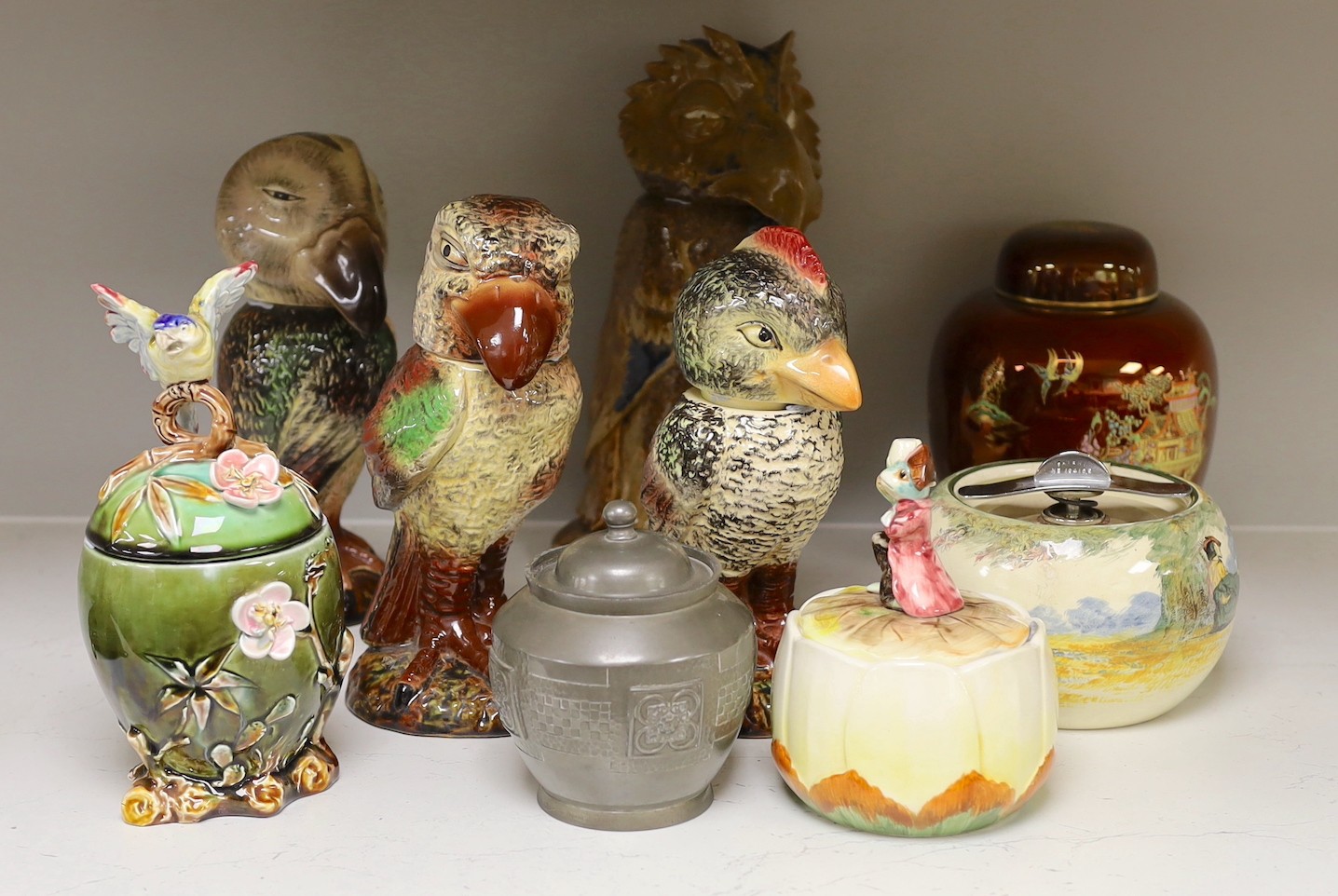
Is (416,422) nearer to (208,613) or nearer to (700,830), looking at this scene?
(208,613)

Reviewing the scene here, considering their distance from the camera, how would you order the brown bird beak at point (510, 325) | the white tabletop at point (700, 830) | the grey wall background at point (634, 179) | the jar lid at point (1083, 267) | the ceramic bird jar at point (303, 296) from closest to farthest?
the white tabletop at point (700, 830) < the brown bird beak at point (510, 325) < the ceramic bird jar at point (303, 296) < the jar lid at point (1083, 267) < the grey wall background at point (634, 179)

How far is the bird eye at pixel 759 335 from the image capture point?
44.7 inches

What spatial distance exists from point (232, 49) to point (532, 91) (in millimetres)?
304

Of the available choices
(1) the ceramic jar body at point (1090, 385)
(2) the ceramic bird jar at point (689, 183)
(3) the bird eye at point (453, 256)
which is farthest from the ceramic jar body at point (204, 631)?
(1) the ceramic jar body at point (1090, 385)

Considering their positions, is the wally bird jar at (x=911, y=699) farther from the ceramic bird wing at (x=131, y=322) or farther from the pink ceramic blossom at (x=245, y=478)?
the ceramic bird wing at (x=131, y=322)

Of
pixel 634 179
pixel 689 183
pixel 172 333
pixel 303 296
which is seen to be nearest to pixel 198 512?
pixel 172 333

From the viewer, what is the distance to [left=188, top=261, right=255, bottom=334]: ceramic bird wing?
1.06 metres

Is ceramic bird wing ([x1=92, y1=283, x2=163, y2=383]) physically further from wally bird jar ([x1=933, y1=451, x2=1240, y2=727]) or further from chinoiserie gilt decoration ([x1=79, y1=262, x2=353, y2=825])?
wally bird jar ([x1=933, y1=451, x2=1240, y2=727])

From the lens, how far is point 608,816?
3.46ft

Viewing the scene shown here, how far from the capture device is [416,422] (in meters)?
1.16

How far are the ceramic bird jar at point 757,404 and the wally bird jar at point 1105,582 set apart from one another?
139 millimetres

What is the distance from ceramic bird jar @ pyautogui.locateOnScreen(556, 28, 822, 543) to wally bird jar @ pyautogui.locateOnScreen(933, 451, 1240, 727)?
13.1 inches

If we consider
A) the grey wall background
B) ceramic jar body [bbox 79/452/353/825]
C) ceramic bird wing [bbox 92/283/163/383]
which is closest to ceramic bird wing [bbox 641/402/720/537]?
ceramic jar body [bbox 79/452/353/825]

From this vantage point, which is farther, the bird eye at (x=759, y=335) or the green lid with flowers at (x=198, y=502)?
the bird eye at (x=759, y=335)
